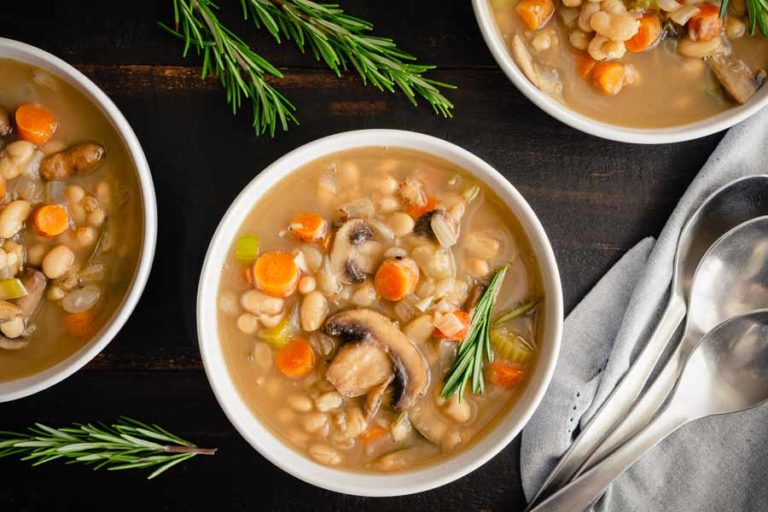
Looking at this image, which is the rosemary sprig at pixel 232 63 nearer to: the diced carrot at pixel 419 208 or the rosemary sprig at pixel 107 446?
the diced carrot at pixel 419 208

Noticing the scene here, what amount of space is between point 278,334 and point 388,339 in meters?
0.37

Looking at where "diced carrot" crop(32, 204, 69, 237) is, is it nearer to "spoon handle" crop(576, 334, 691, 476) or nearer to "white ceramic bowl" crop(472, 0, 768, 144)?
"white ceramic bowl" crop(472, 0, 768, 144)

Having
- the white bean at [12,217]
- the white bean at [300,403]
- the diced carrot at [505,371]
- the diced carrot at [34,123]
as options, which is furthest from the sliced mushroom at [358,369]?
the diced carrot at [34,123]

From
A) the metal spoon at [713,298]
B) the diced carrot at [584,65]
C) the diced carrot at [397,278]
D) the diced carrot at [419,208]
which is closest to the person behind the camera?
the diced carrot at [397,278]

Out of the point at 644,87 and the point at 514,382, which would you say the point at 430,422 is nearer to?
the point at 514,382

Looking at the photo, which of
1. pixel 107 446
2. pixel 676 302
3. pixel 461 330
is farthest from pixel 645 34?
pixel 107 446

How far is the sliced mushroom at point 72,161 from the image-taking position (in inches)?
102

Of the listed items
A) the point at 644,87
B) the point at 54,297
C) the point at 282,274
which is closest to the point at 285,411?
the point at 282,274

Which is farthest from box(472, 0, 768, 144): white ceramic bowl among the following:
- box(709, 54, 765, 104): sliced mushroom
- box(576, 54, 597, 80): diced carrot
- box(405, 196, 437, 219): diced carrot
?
box(405, 196, 437, 219): diced carrot

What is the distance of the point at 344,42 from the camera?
2.70 meters

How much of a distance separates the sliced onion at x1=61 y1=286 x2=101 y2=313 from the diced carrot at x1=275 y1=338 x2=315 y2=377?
26.9 inches

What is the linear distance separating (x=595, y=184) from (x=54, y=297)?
6.71ft

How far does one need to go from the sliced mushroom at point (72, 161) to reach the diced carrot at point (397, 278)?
3.45 feet

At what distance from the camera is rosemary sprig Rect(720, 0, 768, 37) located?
8.43 feet
